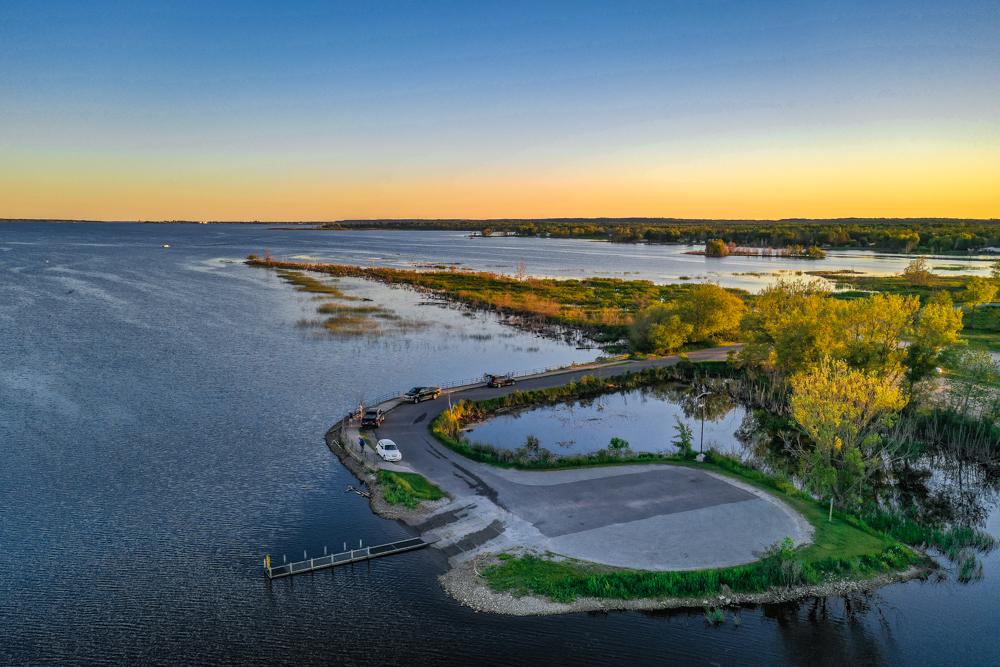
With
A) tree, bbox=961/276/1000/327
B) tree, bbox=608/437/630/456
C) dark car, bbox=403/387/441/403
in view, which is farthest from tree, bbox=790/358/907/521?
tree, bbox=961/276/1000/327

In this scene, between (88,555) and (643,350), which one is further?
(643,350)

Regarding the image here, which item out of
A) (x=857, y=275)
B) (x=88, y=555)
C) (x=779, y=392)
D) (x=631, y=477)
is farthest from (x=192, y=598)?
(x=857, y=275)

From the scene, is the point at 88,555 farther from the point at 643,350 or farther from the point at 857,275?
the point at 857,275

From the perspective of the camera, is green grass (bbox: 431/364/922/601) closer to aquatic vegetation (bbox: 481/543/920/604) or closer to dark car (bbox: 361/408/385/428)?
aquatic vegetation (bbox: 481/543/920/604)

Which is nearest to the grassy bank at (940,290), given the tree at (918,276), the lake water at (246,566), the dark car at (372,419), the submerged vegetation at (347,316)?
the tree at (918,276)

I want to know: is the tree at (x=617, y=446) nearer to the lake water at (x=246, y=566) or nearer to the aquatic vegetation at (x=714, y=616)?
the aquatic vegetation at (x=714, y=616)
